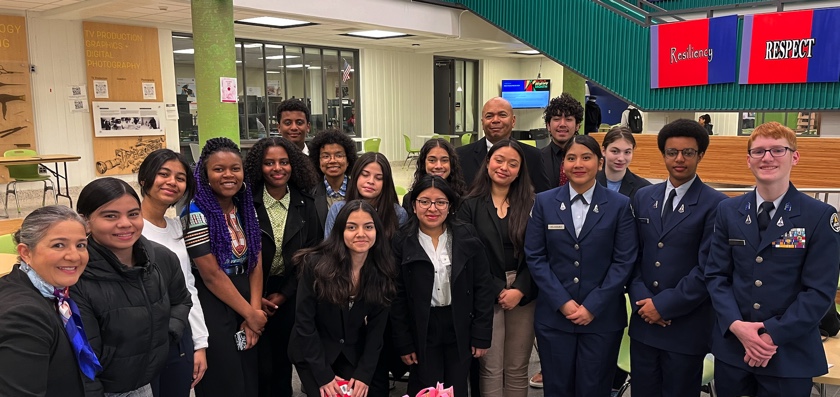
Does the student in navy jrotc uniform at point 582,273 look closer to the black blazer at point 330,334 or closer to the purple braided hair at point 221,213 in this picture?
the black blazer at point 330,334

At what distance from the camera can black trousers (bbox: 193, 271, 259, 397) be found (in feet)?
8.73

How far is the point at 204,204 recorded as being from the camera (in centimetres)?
263

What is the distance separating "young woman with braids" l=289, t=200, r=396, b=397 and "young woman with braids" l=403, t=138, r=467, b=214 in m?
0.62

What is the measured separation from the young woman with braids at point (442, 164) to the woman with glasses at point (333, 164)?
401 mm

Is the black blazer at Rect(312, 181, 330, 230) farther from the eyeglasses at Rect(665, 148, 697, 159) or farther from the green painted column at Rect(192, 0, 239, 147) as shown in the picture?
the green painted column at Rect(192, 0, 239, 147)

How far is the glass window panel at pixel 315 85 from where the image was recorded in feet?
47.9

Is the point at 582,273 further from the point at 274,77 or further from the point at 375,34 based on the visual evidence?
the point at 274,77

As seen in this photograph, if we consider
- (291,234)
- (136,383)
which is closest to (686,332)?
(291,234)

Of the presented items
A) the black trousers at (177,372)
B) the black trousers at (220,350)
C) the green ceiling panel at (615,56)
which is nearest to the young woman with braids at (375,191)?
the black trousers at (220,350)

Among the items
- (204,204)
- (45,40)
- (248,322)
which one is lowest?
(248,322)

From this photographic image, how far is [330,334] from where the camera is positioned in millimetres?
2682

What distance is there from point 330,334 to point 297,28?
32.6 feet

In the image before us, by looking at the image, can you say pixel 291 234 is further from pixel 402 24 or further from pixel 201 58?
pixel 402 24

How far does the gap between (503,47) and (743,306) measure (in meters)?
14.3
